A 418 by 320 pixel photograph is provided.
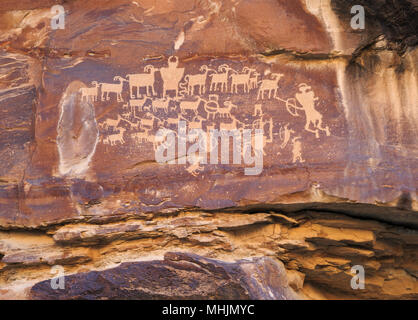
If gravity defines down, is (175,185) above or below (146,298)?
above

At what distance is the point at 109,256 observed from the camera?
11.5 ft

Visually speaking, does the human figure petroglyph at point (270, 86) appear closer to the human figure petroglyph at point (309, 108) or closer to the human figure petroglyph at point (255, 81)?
the human figure petroglyph at point (255, 81)

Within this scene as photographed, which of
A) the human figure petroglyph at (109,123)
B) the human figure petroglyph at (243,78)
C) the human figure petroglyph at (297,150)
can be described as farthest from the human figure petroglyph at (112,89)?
the human figure petroglyph at (297,150)

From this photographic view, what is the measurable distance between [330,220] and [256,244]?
0.84 metres

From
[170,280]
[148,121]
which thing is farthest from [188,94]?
[170,280]

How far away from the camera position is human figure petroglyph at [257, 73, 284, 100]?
350 centimetres

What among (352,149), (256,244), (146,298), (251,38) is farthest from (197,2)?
(146,298)

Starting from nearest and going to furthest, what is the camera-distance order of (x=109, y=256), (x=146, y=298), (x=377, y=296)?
1. (x=146, y=298)
2. (x=109, y=256)
3. (x=377, y=296)

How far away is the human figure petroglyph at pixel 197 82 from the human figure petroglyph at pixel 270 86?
60 cm

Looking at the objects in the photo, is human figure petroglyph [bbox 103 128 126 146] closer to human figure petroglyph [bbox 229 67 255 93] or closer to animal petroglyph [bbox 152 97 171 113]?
animal petroglyph [bbox 152 97 171 113]

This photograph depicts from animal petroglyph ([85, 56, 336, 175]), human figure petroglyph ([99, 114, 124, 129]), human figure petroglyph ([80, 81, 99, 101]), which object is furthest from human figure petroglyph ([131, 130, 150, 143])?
human figure petroglyph ([80, 81, 99, 101])

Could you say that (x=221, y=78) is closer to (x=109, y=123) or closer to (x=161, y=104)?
Result: (x=161, y=104)

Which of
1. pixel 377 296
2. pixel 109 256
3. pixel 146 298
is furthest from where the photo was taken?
pixel 377 296

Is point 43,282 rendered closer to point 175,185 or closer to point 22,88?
point 175,185
